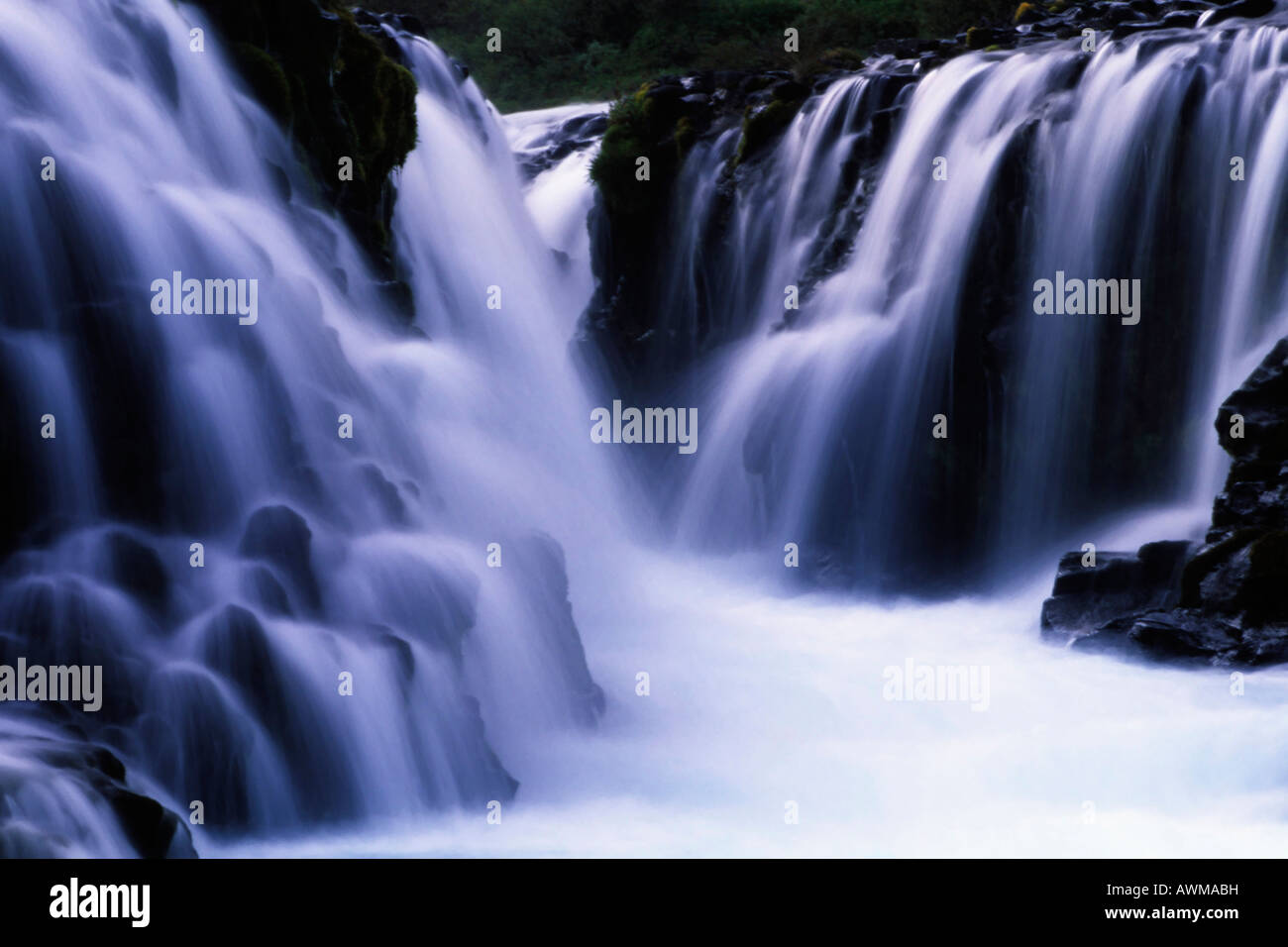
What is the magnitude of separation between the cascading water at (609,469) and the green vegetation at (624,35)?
33.5 ft

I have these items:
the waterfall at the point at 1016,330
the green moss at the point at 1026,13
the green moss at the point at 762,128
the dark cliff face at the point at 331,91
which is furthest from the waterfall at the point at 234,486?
the green moss at the point at 1026,13

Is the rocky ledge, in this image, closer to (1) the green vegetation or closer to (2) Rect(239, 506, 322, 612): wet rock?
(2) Rect(239, 506, 322, 612): wet rock

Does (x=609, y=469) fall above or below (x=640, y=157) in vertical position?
below

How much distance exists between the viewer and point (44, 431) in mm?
8047

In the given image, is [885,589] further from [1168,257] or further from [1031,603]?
[1168,257]

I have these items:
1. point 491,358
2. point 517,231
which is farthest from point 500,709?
point 517,231

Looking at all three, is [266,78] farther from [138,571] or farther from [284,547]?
[138,571]

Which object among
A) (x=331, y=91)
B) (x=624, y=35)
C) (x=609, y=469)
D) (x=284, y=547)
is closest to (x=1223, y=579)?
(x=284, y=547)

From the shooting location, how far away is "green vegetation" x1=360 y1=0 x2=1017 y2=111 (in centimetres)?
2539

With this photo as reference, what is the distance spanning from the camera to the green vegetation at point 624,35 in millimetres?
25391

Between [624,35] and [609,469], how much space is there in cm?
1667

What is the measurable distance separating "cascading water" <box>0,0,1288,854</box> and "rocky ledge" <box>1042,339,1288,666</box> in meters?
0.32

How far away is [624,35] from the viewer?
2884 centimetres
